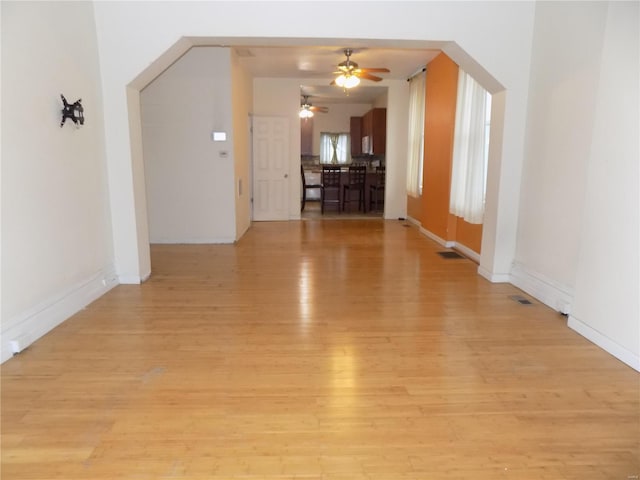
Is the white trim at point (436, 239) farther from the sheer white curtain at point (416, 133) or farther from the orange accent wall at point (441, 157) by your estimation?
the sheer white curtain at point (416, 133)

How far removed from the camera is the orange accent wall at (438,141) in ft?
19.8

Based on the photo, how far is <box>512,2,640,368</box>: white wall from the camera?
2.75 m

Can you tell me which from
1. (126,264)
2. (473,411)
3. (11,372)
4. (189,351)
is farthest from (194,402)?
(126,264)

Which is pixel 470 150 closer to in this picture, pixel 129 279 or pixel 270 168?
pixel 129 279

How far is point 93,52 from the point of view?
12.9 feet

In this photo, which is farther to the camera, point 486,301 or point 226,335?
point 486,301

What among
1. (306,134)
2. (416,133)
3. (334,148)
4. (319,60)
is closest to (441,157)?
(416,133)

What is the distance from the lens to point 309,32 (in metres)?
4.02

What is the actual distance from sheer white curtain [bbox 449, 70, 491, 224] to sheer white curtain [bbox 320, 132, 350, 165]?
300 inches

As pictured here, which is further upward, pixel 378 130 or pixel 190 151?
pixel 378 130

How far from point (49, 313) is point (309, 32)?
315 cm

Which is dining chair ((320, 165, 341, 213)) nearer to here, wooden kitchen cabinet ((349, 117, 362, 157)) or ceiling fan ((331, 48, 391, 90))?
wooden kitchen cabinet ((349, 117, 362, 157))

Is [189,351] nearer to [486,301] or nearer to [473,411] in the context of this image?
[473,411]

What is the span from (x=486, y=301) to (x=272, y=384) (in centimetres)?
227
